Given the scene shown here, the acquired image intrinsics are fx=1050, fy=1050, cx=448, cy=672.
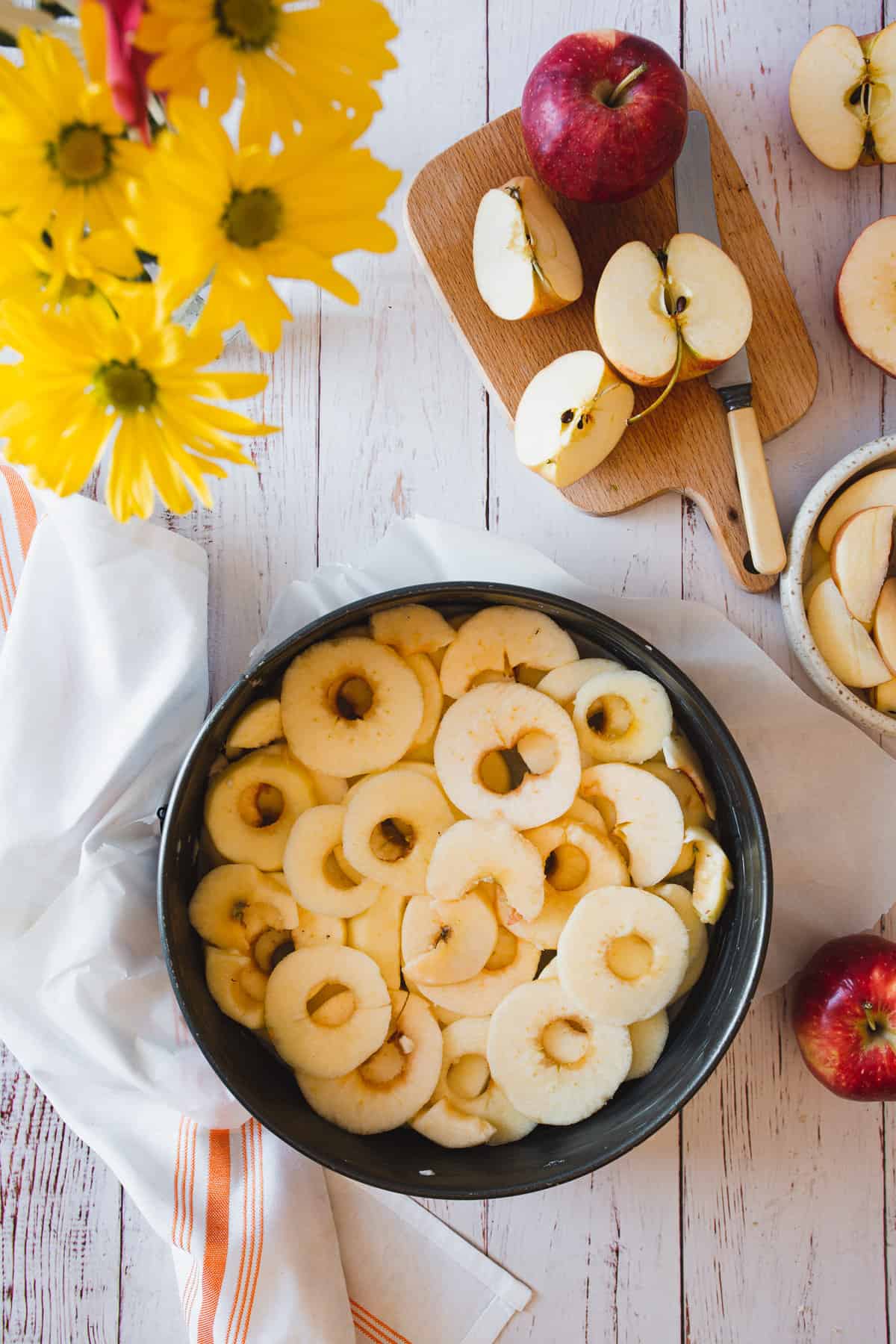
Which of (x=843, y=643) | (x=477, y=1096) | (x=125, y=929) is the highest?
(x=843, y=643)

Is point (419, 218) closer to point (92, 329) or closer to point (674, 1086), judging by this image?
point (92, 329)

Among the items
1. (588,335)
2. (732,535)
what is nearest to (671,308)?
(588,335)

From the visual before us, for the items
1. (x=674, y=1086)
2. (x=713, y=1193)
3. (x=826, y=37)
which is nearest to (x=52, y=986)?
(x=674, y=1086)

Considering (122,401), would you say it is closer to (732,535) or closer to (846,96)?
(732,535)

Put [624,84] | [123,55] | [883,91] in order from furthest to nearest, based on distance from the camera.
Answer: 1. [883,91]
2. [624,84]
3. [123,55]

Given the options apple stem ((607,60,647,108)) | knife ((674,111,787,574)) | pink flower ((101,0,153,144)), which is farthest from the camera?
knife ((674,111,787,574))

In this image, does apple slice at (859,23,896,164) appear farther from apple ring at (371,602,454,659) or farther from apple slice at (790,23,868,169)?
apple ring at (371,602,454,659)

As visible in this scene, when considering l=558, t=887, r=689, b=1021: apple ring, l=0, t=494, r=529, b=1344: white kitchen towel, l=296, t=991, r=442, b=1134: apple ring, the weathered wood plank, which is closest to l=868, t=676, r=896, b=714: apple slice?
l=558, t=887, r=689, b=1021: apple ring
